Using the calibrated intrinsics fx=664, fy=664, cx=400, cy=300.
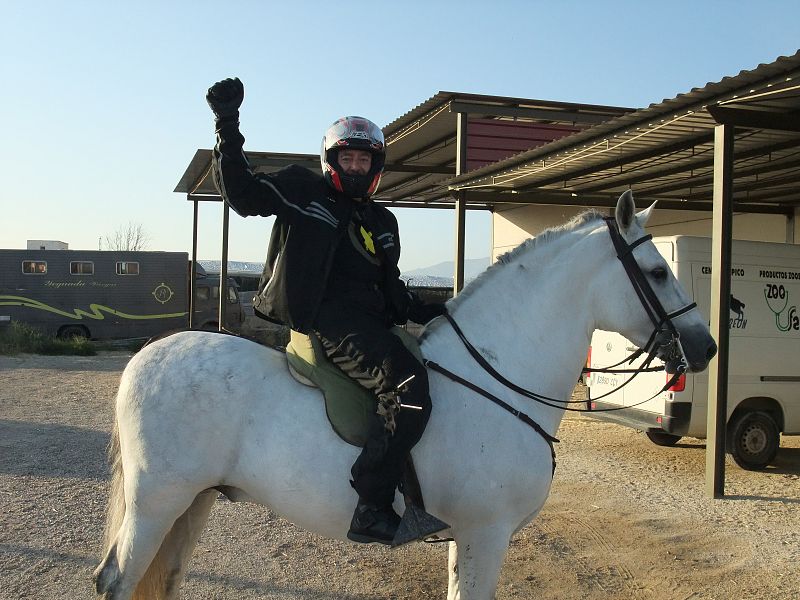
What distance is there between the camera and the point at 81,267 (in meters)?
23.2

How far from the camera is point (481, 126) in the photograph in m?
13.8

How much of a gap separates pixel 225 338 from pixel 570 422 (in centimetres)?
876

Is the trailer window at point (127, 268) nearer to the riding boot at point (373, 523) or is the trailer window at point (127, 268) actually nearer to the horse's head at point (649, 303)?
the riding boot at point (373, 523)

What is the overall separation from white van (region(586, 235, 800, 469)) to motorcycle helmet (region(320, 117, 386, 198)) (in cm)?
565

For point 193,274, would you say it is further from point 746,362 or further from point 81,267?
point 746,362

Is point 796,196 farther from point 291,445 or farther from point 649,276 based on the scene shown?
point 291,445

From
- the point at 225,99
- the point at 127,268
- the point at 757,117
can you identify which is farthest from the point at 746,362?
the point at 127,268

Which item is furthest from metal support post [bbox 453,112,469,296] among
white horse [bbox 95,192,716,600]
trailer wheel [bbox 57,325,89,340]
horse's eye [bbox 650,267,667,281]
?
trailer wheel [bbox 57,325,89,340]

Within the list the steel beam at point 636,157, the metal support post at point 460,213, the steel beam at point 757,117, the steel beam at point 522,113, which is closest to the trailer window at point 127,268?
the metal support post at point 460,213

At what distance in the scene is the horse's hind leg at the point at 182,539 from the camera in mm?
3613

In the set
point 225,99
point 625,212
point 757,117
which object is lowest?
point 625,212

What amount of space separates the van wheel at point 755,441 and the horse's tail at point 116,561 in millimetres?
7062

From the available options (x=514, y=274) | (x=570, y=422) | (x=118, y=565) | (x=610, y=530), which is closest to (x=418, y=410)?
(x=514, y=274)

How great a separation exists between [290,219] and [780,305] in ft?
24.8
